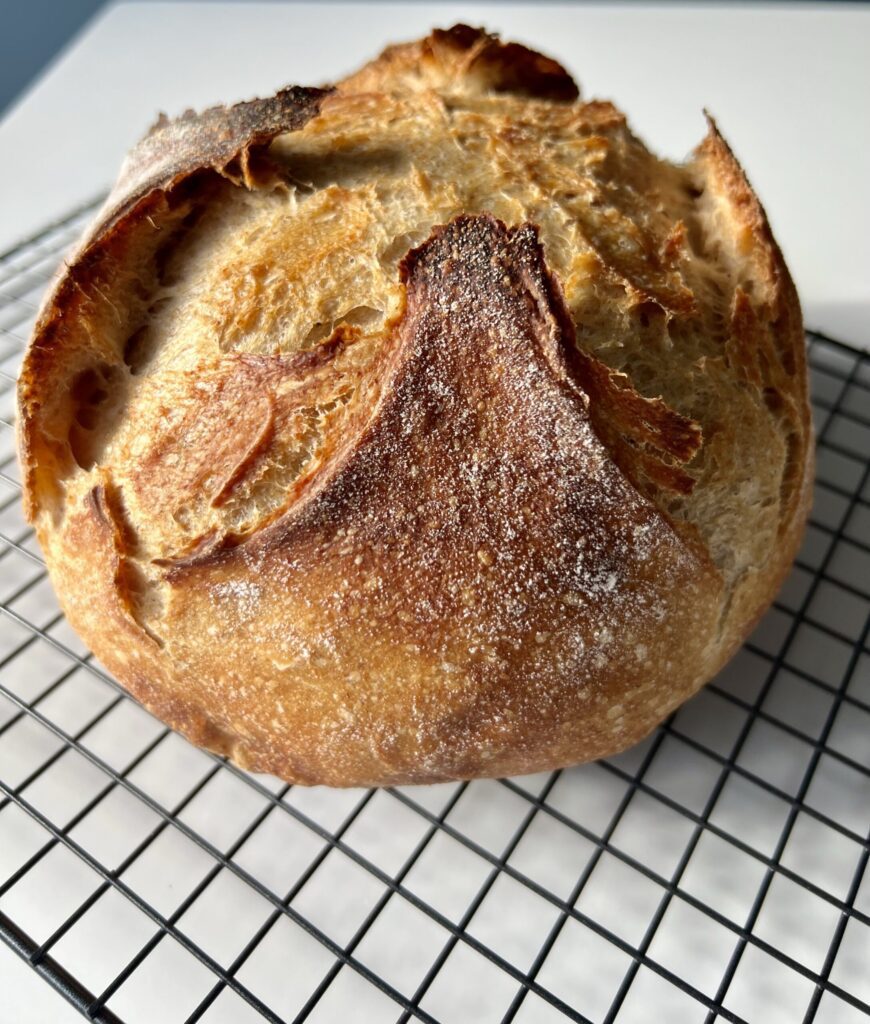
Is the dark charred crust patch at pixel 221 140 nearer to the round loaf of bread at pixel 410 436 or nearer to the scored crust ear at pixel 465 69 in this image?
the round loaf of bread at pixel 410 436

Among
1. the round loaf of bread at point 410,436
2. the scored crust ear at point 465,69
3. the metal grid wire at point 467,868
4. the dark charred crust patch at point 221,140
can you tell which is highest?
the dark charred crust patch at point 221,140

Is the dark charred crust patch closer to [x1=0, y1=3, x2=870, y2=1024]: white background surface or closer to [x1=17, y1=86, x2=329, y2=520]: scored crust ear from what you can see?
[x1=17, y1=86, x2=329, y2=520]: scored crust ear

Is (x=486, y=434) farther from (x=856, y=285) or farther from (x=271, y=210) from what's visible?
(x=856, y=285)

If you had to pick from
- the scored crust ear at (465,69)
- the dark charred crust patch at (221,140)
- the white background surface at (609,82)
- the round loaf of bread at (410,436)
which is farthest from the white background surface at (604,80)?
the dark charred crust patch at (221,140)

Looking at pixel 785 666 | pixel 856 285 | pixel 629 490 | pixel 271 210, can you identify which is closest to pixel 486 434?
pixel 629 490

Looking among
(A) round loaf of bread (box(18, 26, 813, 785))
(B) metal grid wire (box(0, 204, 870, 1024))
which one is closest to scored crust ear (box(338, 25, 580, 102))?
(A) round loaf of bread (box(18, 26, 813, 785))

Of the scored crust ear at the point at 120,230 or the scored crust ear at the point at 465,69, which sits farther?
the scored crust ear at the point at 465,69

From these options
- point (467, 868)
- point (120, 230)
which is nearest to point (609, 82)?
point (120, 230)
